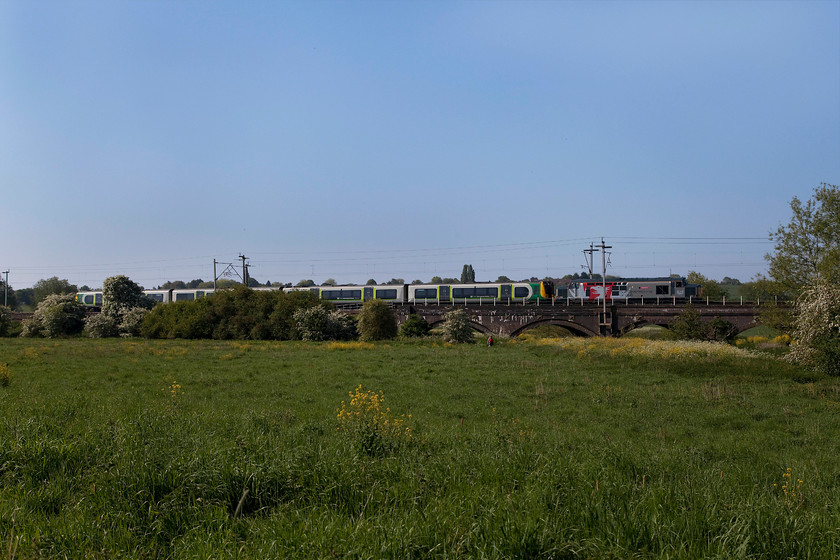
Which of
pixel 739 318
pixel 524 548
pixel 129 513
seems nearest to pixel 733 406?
pixel 524 548

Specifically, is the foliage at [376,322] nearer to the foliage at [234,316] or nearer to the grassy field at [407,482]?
the foliage at [234,316]

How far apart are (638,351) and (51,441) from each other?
27.7 metres

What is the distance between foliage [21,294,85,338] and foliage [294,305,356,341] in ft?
89.9

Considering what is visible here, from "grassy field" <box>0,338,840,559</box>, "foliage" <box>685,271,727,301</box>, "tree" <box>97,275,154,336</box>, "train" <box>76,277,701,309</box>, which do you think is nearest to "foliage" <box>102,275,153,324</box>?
"tree" <box>97,275,154,336</box>

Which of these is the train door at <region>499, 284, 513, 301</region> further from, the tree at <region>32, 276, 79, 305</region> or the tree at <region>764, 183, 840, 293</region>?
the tree at <region>32, 276, 79, 305</region>

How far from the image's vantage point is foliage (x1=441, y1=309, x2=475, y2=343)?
45.4 metres

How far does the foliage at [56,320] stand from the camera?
57.2 metres

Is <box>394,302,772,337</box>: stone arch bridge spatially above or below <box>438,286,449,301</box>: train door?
below

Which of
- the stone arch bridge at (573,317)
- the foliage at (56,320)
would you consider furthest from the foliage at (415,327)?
the foliage at (56,320)

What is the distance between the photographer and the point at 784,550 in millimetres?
4727

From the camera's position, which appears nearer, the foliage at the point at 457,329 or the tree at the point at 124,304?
the foliage at the point at 457,329

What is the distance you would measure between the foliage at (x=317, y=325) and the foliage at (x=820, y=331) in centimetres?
3370

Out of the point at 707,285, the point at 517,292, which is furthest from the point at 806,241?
the point at 707,285

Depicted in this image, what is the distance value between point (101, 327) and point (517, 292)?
147 feet
